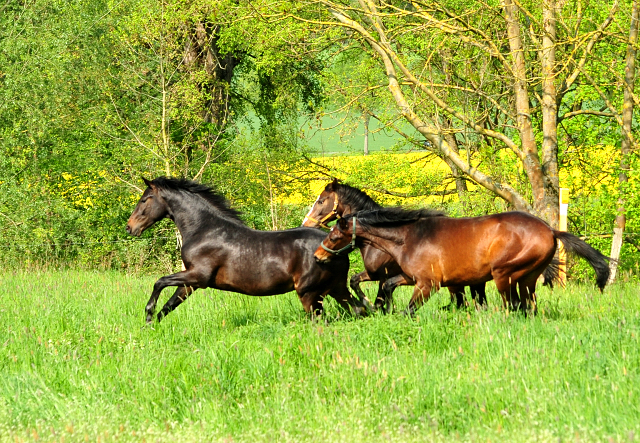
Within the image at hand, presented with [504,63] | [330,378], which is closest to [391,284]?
[330,378]

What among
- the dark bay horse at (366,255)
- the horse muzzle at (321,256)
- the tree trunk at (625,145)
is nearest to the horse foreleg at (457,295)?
the dark bay horse at (366,255)

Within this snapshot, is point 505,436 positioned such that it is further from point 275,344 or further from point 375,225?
point 375,225

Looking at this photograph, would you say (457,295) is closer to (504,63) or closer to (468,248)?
(468,248)

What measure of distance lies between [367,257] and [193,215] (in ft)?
7.57

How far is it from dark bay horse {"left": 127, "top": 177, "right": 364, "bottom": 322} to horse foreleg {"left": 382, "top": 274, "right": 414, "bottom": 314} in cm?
43

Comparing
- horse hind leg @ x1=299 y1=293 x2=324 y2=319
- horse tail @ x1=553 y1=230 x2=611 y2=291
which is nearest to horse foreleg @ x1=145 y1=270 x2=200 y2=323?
horse hind leg @ x1=299 y1=293 x2=324 y2=319

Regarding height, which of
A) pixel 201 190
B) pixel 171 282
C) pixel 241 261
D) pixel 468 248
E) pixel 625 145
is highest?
pixel 625 145

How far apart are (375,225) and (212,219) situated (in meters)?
1.96

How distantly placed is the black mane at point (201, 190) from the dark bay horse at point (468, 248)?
4.90 feet

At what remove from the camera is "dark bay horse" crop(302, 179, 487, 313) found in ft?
28.8

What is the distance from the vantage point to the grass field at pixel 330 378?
4773 mm

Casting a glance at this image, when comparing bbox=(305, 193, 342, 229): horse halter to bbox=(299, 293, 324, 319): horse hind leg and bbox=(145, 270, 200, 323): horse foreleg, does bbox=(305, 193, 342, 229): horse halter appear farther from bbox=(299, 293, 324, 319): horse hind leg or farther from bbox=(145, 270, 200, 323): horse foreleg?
bbox=(145, 270, 200, 323): horse foreleg

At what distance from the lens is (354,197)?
10172mm

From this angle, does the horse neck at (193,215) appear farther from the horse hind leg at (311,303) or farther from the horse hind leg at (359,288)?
the horse hind leg at (359,288)
